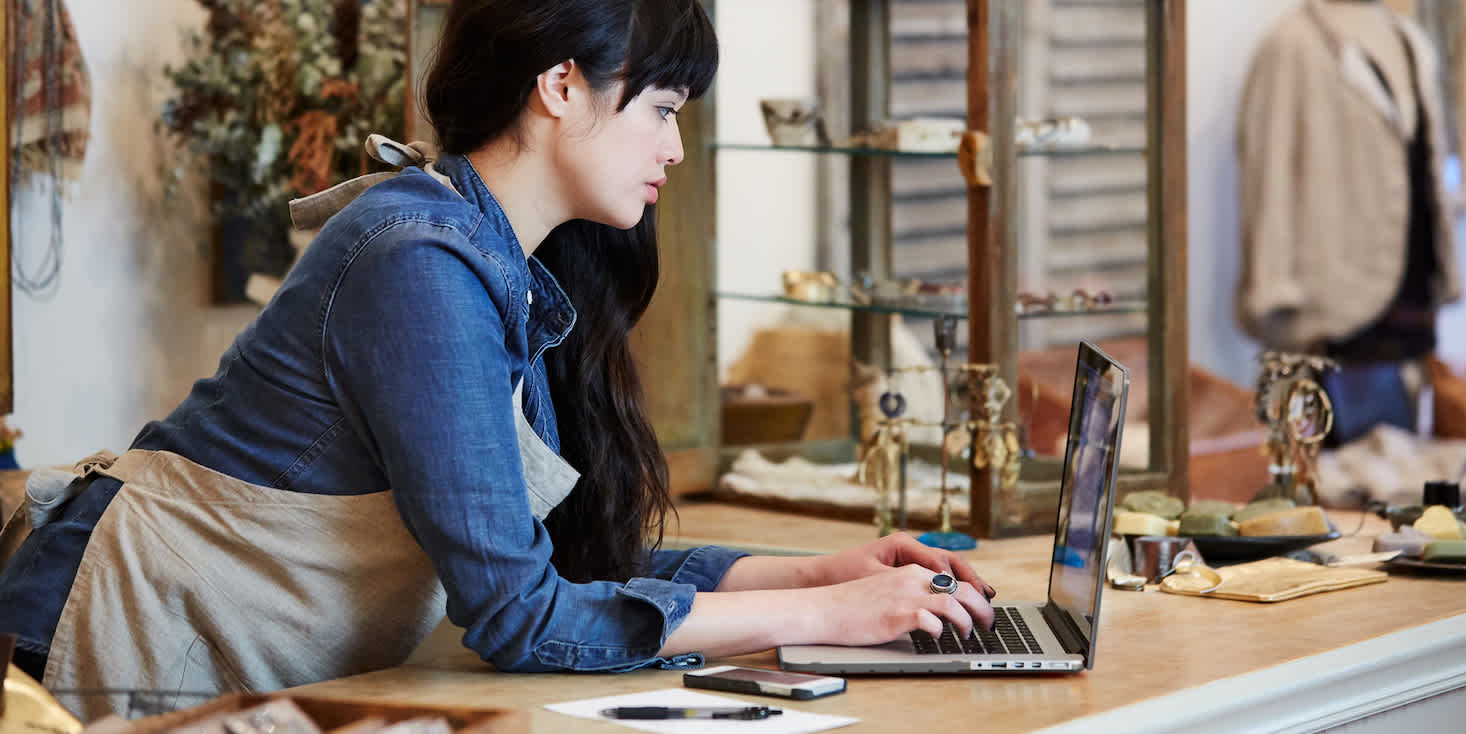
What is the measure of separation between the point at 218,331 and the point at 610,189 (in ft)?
11.2

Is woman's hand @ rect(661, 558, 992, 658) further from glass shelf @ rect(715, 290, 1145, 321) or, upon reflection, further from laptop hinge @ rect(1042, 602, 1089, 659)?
glass shelf @ rect(715, 290, 1145, 321)

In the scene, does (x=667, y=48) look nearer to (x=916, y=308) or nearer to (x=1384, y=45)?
(x=916, y=308)

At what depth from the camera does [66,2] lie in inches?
178

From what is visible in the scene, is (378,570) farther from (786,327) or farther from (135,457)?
(786,327)

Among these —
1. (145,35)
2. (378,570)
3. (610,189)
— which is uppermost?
(145,35)

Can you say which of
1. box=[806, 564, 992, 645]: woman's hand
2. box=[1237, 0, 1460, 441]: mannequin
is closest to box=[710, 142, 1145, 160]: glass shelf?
box=[806, 564, 992, 645]: woman's hand

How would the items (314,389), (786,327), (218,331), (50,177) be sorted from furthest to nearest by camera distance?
1. (218,331)
2. (50,177)
3. (786,327)
4. (314,389)

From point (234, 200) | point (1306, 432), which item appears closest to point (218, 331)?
point (234, 200)

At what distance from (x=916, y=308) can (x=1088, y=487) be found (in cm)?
139

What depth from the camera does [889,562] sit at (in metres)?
2.01

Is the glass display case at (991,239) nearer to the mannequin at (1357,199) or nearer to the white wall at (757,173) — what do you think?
the white wall at (757,173)

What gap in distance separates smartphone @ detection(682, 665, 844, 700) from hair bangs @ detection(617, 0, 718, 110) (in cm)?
61

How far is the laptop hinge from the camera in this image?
5.53 feet

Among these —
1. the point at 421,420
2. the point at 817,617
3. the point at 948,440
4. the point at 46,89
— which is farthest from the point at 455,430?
the point at 46,89
